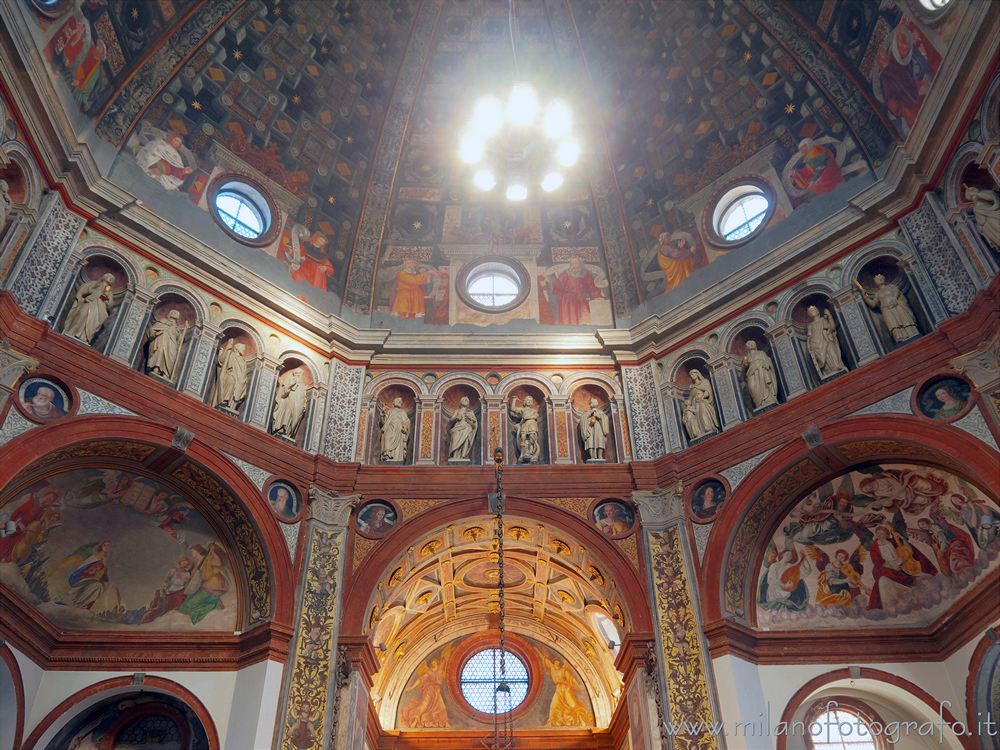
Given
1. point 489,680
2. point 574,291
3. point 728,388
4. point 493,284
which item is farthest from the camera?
point 493,284

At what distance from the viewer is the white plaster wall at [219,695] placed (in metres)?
12.9

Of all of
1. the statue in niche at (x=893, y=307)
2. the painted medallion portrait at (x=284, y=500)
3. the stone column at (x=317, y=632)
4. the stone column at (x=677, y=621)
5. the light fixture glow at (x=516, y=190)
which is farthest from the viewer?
the light fixture glow at (x=516, y=190)

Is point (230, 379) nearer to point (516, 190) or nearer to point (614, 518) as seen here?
point (516, 190)

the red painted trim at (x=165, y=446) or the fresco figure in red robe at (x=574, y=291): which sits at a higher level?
the fresco figure in red robe at (x=574, y=291)

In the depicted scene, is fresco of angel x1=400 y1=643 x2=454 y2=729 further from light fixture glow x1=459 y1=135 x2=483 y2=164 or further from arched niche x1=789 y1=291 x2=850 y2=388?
light fixture glow x1=459 y1=135 x2=483 y2=164

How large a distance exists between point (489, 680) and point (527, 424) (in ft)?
22.9

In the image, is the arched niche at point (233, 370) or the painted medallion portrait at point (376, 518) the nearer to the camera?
the arched niche at point (233, 370)

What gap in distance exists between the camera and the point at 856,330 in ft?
48.4

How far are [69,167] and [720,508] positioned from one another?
42.3 feet

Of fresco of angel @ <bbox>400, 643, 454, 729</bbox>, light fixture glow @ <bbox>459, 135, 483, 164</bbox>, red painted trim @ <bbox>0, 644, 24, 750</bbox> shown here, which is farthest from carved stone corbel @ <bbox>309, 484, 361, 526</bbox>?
light fixture glow @ <bbox>459, 135, 483, 164</bbox>

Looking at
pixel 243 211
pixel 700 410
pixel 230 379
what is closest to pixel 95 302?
pixel 230 379

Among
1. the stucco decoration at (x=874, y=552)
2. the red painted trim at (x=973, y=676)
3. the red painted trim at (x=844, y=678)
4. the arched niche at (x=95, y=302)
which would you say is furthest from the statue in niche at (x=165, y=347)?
the red painted trim at (x=973, y=676)

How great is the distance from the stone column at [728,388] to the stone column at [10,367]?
39.2 ft

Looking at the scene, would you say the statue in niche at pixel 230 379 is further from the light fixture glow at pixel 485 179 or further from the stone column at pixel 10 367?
the light fixture glow at pixel 485 179
